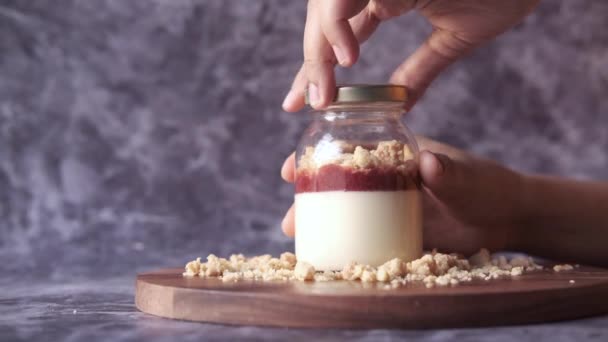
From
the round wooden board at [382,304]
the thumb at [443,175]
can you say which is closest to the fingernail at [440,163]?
the thumb at [443,175]

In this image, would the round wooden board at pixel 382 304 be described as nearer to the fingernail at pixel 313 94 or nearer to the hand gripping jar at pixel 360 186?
the hand gripping jar at pixel 360 186

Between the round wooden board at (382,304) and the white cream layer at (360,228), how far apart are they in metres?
0.16

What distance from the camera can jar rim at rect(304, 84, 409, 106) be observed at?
1361 mm

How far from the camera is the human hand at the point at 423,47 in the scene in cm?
141

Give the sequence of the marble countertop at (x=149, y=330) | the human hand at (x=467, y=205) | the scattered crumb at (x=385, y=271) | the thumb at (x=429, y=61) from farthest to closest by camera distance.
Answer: the thumb at (x=429, y=61) < the human hand at (x=467, y=205) < the scattered crumb at (x=385, y=271) < the marble countertop at (x=149, y=330)

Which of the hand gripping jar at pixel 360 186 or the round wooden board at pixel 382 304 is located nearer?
the round wooden board at pixel 382 304

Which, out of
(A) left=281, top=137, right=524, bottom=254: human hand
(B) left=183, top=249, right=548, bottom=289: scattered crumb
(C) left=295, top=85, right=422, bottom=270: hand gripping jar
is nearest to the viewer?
(B) left=183, top=249, right=548, bottom=289: scattered crumb

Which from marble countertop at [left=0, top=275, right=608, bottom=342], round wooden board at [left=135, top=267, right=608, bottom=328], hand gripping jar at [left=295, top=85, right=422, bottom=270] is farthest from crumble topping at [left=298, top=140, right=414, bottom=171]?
marble countertop at [left=0, top=275, right=608, bottom=342]

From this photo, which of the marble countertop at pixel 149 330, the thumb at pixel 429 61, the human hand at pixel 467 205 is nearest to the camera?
the marble countertop at pixel 149 330

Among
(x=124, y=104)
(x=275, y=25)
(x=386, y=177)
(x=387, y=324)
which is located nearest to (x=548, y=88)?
(x=275, y=25)

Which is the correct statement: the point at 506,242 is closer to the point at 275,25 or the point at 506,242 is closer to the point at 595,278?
the point at 595,278

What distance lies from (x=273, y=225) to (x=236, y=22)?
1.87ft

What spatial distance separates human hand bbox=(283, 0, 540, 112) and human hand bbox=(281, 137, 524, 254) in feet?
0.48

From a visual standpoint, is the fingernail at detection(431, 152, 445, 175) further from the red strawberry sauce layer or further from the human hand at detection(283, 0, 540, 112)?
→ the human hand at detection(283, 0, 540, 112)
